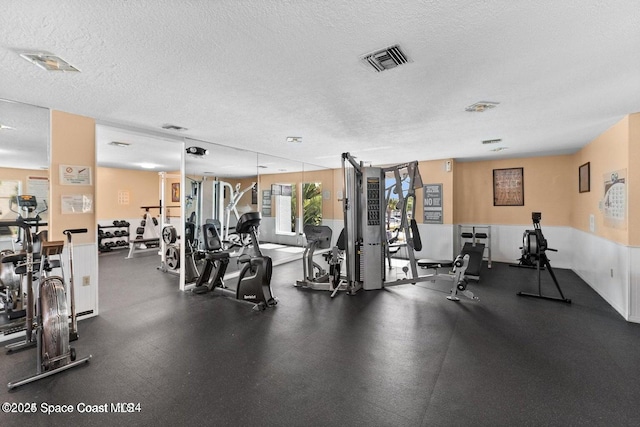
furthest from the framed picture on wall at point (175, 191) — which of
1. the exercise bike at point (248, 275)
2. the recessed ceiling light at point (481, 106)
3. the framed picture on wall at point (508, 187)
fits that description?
the framed picture on wall at point (508, 187)

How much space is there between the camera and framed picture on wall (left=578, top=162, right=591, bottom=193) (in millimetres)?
4598

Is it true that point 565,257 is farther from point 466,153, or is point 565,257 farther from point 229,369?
point 229,369

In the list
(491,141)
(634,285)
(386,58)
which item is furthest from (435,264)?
(386,58)

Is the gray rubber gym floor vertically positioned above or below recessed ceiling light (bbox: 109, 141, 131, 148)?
below

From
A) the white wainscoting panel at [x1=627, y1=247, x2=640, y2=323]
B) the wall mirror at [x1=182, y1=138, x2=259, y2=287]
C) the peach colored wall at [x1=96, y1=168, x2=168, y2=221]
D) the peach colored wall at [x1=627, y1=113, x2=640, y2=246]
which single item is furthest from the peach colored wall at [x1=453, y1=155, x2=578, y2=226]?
the peach colored wall at [x1=96, y1=168, x2=168, y2=221]

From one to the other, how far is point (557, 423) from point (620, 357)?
1.35 metres

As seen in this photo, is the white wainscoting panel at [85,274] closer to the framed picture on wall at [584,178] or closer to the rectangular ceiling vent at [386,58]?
the rectangular ceiling vent at [386,58]

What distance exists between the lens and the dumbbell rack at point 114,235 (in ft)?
24.9

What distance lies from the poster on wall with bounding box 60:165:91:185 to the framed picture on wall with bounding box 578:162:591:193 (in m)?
7.13

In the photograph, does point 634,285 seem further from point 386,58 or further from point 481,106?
point 386,58

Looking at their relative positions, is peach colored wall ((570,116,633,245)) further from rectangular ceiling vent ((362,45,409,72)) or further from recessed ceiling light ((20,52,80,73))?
recessed ceiling light ((20,52,80,73))

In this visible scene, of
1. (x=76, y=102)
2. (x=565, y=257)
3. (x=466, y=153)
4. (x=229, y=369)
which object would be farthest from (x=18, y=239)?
(x=565, y=257)

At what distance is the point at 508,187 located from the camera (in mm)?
6340

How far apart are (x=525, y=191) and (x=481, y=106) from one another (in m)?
4.25
